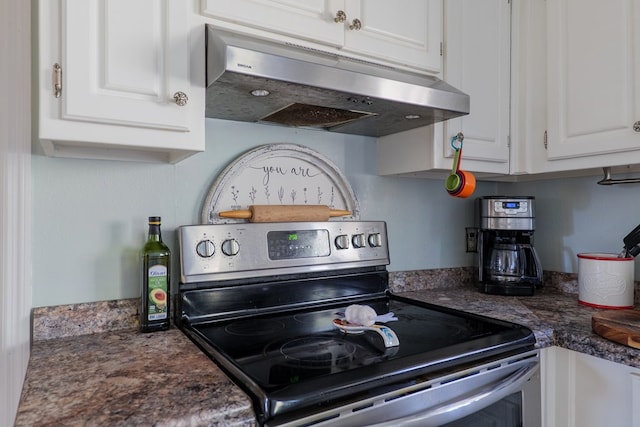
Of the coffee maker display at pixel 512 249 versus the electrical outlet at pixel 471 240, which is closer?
the coffee maker display at pixel 512 249

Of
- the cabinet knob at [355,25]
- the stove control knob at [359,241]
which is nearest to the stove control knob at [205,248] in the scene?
the stove control knob at [359,241]

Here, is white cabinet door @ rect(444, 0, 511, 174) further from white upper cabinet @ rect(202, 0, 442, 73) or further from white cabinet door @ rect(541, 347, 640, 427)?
white cabinet door @ rect(541, 347, 640, 427)

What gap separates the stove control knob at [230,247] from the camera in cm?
121

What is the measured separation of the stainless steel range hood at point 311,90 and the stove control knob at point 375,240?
15.6 inches

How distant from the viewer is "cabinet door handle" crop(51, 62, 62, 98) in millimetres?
833

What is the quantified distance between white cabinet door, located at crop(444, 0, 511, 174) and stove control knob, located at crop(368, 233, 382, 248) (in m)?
0.38

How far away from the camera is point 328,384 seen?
2.44 ft

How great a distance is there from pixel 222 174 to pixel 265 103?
0.27 metres

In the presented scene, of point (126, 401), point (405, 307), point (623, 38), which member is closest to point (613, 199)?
point (623, 38)

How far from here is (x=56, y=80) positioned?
0.83m

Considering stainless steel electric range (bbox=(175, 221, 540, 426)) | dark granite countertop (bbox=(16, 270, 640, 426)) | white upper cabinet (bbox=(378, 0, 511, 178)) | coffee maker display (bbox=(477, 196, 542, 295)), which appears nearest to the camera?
dark granite countertop (bbox=(16, 270, 640, 426))

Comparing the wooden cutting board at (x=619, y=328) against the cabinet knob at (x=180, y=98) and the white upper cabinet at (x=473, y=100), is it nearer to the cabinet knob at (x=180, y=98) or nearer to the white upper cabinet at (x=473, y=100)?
the white upper cabinet at (x=473, y=100)

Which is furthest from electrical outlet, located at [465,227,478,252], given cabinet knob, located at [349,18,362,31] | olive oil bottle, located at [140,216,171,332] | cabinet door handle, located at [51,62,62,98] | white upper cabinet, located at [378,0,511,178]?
cabinet door handle, located at [51,62,62,98]

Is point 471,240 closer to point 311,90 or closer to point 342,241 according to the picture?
point 342,241
